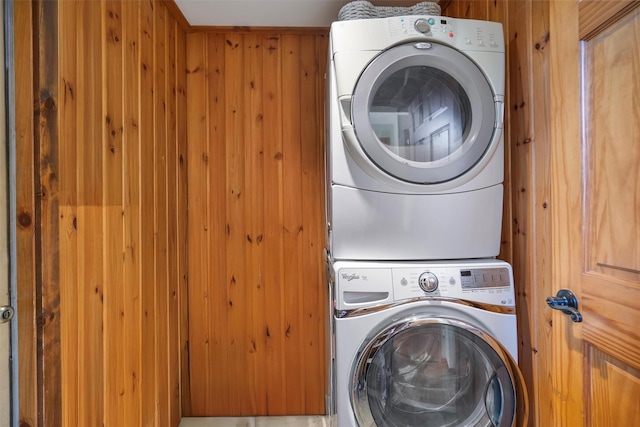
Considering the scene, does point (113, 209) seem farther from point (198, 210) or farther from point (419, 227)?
point (419, 227)

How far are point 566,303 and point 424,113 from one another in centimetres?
76

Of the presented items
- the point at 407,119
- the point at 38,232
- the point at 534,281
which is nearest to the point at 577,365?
the point at 534,281

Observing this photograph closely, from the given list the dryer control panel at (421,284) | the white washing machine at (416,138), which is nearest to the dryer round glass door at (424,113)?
the white washing machine at (416,138)

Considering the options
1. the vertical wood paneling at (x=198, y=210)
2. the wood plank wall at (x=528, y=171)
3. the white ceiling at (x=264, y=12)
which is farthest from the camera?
the vertical wood paneling at (x=198, y=210)

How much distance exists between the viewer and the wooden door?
800mm

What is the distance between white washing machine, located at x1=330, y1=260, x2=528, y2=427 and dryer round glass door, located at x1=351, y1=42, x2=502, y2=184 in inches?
14.5

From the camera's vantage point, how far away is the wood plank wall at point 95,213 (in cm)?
83

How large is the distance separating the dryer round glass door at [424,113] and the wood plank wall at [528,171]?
0.43 feet

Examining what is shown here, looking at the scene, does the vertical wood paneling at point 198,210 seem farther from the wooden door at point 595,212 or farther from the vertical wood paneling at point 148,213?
the wooden door at point 595,212

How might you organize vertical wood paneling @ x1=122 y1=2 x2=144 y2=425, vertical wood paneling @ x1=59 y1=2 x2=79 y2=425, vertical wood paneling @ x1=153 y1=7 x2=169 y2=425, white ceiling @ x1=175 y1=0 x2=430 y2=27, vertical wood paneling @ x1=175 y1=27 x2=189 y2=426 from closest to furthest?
vertical wood paneling @ x1=59 y1=2 x2=79 y2=425 < vertical wood paneling @ x1=122 y1=2 x2=144 y2=425 < vertical wood paneling @ x1=153 y1=7 x2=169 y2=425 < white ceiling @ x1=175 y1=0 x2=430 y2=27 < vertical wood paneling @ x1=175 y1=27 x2=189 y2=426

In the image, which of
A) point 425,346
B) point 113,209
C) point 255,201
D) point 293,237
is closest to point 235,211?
point 255,201

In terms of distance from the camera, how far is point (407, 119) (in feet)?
3.98

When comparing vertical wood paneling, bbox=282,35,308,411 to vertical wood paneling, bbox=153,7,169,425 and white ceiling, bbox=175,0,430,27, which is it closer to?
white ceiling, bbox=175,0,430,27

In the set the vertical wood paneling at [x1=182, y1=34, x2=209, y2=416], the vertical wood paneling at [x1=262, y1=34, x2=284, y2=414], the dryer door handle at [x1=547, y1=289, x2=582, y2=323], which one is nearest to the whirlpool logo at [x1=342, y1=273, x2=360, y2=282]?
the dryer door handle at [x1=547, y1=289, x2=582, y2=323]
